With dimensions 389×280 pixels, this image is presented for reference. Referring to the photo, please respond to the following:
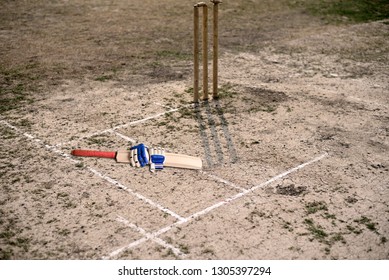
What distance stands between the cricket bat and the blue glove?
118 mm

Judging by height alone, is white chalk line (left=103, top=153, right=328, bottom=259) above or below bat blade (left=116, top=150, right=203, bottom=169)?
below

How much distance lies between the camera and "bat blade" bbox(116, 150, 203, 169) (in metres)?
7.60

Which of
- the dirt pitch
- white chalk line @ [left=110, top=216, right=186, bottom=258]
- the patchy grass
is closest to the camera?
white chalk line @ [left=110, top=216, right=186, bottom=258]

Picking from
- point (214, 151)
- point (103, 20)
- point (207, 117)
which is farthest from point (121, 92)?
point (103, 20)

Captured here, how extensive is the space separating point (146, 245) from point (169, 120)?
12.8 feet

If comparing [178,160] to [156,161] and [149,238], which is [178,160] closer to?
[156,161]

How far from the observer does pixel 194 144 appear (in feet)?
27.9

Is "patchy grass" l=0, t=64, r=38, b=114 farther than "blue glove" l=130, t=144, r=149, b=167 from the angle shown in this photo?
Yes

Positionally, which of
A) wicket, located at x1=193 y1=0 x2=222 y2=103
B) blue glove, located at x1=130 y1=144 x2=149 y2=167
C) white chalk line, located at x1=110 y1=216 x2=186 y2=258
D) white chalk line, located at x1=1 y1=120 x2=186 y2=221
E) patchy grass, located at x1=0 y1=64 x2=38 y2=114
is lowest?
white chalk line, located at x1=110 y1=216 x2=186 y2=258

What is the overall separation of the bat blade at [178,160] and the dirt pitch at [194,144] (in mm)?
116

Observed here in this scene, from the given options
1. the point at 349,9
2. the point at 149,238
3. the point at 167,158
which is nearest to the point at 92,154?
the point at 167,158

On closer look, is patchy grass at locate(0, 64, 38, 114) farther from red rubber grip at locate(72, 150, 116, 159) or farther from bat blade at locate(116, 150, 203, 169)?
bat blade at locate(116, 150, 203, 169)

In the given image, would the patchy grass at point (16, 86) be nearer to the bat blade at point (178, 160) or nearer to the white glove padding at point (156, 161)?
the bat blade at point (178, 160)

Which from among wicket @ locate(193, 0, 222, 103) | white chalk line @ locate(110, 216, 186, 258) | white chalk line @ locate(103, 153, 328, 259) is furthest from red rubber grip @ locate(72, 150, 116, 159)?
wicket @ locate(193, 0, 222, 103)
